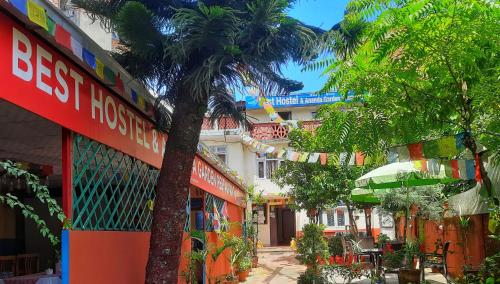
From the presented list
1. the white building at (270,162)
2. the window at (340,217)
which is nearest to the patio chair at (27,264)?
the white building at (270,162)

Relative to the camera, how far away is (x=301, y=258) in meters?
12.5

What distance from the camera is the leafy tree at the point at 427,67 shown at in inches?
199

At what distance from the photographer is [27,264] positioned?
11.1 m

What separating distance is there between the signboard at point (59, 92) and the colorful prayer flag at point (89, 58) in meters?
0.12

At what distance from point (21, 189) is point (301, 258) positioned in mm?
6345

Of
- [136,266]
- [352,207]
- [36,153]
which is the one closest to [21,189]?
[36,153]

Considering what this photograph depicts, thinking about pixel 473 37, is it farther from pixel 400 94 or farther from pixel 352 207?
pixel 352 207

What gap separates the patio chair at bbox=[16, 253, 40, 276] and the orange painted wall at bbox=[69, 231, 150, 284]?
17.3 feet

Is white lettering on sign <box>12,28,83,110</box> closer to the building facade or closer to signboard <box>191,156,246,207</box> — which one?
the building facade

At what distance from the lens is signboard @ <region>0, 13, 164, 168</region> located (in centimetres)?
367

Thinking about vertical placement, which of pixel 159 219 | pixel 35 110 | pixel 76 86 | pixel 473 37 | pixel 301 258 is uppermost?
pixel 473 37

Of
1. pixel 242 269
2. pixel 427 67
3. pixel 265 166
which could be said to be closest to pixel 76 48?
pixel 427 67

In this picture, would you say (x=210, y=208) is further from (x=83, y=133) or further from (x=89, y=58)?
(x=89, y=58)

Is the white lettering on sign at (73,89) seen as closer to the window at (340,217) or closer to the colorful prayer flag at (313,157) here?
the colorful prayer flag at (313,157)
